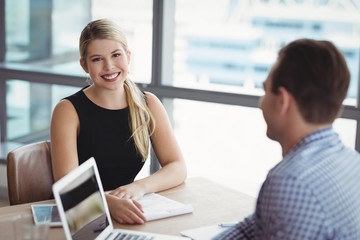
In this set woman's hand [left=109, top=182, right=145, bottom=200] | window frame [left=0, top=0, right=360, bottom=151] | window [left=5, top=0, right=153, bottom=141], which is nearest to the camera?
woman's hand [left=109, top=182, right=145, bottom=200]

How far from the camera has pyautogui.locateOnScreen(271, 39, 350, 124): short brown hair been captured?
4.93 ft

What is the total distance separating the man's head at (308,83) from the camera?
1504mm

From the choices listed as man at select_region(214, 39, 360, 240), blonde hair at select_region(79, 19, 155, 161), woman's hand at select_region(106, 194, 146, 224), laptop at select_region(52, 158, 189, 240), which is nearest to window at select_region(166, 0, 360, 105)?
blonde hair at select_region(79, 19, 155, 161)

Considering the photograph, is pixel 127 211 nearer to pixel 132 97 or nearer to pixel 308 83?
pixel 132 97

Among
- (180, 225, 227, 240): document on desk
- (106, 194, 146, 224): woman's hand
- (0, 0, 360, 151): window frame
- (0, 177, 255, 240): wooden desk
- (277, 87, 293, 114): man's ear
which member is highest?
(277, 87, 293, 114): man's ear

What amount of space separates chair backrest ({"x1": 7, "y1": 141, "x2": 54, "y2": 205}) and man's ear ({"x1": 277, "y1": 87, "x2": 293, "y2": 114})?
1404 millimetres

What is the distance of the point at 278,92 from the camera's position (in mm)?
1558

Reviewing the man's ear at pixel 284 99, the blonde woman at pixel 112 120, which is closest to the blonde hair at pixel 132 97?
the blonde woman at pixel 112 120

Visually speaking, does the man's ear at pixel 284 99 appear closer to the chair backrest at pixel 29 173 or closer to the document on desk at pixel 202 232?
the document on desk at pixel 202 232

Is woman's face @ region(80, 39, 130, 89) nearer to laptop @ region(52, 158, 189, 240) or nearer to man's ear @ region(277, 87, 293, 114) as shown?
laptop @ region(52, 158, 189, 240)

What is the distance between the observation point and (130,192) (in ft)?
7.81

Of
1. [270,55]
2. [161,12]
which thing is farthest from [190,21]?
[270,55]

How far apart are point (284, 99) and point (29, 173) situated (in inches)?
57.2

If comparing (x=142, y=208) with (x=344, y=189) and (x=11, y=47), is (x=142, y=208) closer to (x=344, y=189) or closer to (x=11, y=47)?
(x=344, y=189)
